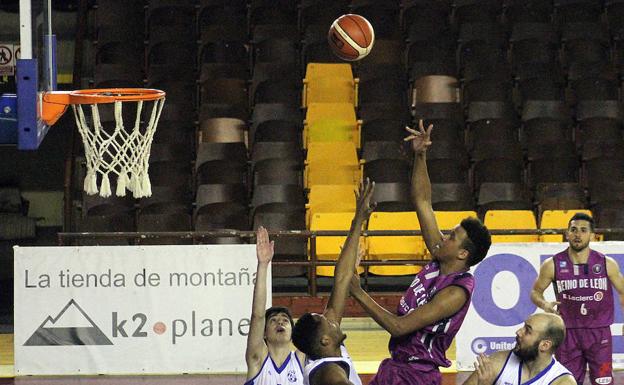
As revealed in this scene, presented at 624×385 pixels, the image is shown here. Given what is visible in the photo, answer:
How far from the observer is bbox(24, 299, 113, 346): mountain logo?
9.08 m

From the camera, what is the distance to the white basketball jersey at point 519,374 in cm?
512

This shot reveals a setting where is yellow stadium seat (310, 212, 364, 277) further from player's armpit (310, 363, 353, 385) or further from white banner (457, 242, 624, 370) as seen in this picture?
player's armpit (310, 363, 353, 385)

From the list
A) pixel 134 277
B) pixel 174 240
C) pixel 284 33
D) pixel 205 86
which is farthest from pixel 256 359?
pixel 284 33

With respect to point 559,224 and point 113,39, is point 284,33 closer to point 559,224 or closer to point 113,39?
point 113,39

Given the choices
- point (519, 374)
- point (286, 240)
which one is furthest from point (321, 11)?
point (519, 374)

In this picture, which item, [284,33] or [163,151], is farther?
[284,33]

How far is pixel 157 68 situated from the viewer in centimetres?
1241

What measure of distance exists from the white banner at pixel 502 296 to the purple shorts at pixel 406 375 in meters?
4.29

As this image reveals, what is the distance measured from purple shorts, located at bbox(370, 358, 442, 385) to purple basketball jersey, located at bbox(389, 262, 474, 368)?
0.08 ft

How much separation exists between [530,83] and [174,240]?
4420mm

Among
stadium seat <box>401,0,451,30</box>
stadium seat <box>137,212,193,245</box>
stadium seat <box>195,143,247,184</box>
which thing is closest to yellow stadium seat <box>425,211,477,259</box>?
stadium seat <box>195,143,247,184</box>

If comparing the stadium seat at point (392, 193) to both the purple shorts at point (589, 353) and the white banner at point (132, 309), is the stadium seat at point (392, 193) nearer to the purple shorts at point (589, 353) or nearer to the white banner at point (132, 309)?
the white banner at point (132, 309)

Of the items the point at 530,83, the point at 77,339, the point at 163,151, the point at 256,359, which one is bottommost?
the point at 77,339

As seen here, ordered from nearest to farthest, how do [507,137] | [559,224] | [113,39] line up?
[559,224] → [507,137] → [113,39]
